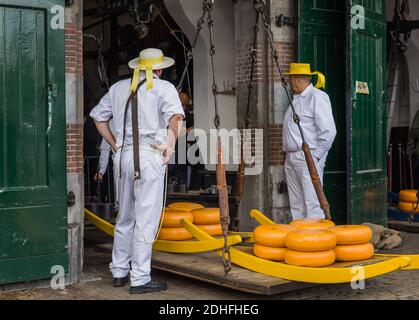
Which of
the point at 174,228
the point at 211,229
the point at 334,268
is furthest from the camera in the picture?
the point at 211,229

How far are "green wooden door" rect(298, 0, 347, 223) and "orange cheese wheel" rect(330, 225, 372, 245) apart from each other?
112 inches

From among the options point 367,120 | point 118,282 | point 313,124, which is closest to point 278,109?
point 313,124

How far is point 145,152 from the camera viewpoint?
5.62m

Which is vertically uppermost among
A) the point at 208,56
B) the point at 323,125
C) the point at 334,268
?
the point at 208,56

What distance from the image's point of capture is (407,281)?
245 inches

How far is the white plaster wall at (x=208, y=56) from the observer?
9.85m

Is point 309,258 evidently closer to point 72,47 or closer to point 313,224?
point 313,224

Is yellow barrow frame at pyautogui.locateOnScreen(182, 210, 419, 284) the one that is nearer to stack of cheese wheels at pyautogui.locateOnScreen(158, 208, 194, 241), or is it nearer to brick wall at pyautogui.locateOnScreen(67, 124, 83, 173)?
stack of cheese wheels at pyautogui.locateOnScreen(158, 208, 194, 241)

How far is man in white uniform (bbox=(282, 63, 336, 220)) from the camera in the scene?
759 centimetres

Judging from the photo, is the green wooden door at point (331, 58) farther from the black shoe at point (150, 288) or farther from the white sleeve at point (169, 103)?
the black shoe at point (150, 288)

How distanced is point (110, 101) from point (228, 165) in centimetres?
438

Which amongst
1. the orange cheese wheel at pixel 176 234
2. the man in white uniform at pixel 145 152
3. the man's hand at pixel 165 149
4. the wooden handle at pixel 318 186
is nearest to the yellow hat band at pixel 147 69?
the man in white uniform at pixel 145 152

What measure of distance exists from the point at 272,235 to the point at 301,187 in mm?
2416

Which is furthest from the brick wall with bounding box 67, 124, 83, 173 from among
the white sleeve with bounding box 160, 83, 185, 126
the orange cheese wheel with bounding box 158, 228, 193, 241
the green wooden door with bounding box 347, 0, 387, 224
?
the green wooden door with bounding box 347, 0, 387, 224
